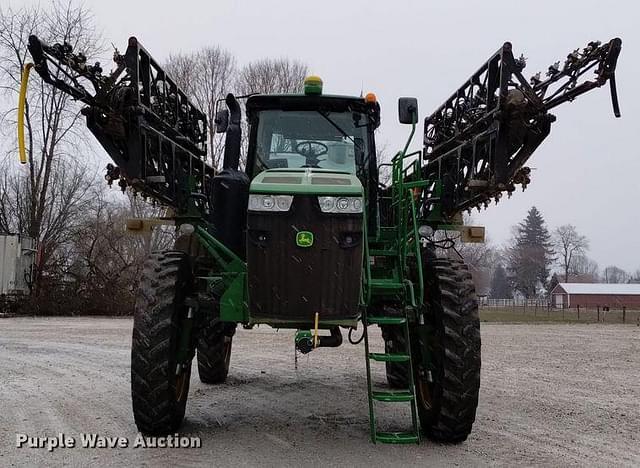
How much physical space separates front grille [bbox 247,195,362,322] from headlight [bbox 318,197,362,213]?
0.04m

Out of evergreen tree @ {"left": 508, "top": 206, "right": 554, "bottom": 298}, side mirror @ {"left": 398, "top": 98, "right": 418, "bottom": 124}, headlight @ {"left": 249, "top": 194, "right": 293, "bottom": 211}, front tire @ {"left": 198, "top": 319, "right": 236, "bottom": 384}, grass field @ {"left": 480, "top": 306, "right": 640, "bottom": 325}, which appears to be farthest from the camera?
evergreen tree @ {"left": 508, "top": 206, "right": 554, "bottom": 298}

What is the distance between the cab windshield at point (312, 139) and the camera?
→ 575 cm

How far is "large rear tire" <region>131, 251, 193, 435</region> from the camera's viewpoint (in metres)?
4.79

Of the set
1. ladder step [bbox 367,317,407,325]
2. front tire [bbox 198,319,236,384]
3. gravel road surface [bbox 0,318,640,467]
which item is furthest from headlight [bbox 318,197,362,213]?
front tire [bbox 198,319,236,384]

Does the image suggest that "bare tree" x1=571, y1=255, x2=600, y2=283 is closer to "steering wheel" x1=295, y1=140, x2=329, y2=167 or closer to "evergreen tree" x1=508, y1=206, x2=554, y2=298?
"evergreen tree" x1=508, y1=206, x2=554, y2=298

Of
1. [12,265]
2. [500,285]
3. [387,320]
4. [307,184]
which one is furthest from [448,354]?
[500,285]

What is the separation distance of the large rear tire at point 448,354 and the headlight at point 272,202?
5.16 feet

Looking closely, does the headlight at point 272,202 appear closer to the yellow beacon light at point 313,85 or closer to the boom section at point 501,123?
the yellow beacon light at point 313,85

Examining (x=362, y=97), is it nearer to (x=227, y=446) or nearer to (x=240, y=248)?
(x=240, y=248)

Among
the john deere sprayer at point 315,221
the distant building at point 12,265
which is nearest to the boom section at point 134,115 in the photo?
the john deere sprayer at point 315,221

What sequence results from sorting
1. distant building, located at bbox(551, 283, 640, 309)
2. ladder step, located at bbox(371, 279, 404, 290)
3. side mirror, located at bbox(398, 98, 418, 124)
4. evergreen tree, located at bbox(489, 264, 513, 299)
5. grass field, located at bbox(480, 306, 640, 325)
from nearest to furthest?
1. ladder step, located at bbox(371, 279, 404, 290)
2. side mirror, located at bbox(398, 98, 418, 124)
3. grass field, located at bbox(480, 306, 640, 325)
4. distant building, located at bbox(551, 283, 640, 309)
5. evergreen tree, located at bbox(489, 264, 513, 299)

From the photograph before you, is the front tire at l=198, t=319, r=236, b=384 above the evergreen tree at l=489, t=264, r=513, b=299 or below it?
below

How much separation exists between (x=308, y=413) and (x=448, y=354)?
2.07 meters

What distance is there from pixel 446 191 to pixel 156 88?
12.4ft
